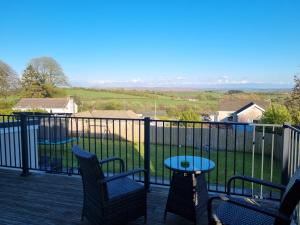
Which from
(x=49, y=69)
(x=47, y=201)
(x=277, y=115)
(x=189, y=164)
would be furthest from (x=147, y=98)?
(x=189, y=164)

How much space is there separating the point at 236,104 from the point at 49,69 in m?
20.7

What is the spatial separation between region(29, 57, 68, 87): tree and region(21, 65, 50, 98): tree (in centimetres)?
47

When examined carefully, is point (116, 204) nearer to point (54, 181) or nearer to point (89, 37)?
point (54, 181)

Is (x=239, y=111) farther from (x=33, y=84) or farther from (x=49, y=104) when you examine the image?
(x=33, y=84)

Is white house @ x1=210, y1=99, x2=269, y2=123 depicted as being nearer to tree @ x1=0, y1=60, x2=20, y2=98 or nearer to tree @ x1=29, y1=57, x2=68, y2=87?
tree @ x1=29, y1=57, x2=68, y2=87

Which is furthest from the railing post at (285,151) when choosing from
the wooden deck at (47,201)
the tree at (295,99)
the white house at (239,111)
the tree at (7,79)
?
the tree at (7,79)

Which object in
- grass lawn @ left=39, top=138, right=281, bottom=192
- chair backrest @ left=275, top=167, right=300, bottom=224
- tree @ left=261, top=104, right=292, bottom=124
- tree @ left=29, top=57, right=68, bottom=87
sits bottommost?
grass lawn @ left=39, top=138, right=281, bottom=192

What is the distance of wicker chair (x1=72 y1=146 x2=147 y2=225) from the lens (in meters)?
2.30

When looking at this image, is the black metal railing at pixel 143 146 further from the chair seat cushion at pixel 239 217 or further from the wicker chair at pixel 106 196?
the chair seat cushion at pixel 239 217

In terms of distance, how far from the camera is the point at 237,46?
91.0 ft

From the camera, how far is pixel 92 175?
2346 mm

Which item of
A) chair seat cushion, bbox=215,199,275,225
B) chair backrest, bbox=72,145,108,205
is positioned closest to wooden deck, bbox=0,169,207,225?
chair backrest, bbox=72,145,108,205

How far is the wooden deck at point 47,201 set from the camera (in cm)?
289

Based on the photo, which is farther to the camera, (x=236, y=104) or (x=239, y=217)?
(x=236, y=104)
